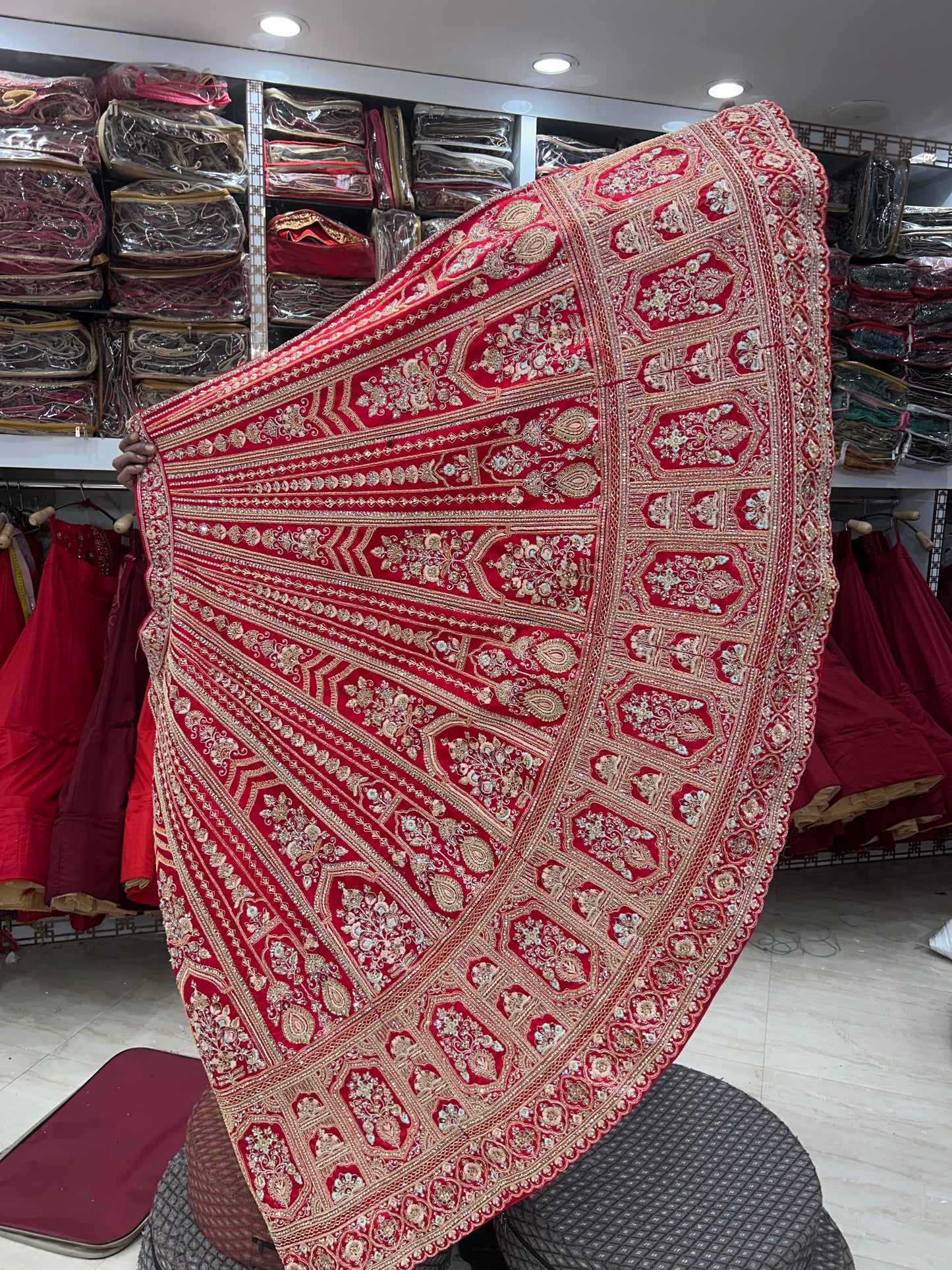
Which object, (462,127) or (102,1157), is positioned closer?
(102,1157)

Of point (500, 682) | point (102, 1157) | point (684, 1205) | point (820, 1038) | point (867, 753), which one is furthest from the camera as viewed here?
point (867, 753)

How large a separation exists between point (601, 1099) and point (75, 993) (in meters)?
1.90

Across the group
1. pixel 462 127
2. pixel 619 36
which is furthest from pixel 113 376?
pixel 619 36

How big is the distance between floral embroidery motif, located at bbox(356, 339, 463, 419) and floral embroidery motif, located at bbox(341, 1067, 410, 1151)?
818 millimetres

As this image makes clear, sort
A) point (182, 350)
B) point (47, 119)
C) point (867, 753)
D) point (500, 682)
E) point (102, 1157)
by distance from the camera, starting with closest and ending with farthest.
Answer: point (500, 682) → point (102, 1157) → point (47, 119) → point (182, 350) → point (867, 753)

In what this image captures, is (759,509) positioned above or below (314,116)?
below

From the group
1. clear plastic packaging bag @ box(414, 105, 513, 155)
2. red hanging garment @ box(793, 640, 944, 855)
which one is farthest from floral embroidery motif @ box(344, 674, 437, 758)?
clear plastic packaging bag @ box(414, 105, 513, 155)

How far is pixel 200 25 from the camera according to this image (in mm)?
2262

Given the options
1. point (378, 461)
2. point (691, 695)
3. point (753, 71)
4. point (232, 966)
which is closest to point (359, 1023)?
point (232, 966)

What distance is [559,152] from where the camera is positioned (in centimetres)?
265

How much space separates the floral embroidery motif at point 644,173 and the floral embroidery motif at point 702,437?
10.4 inches

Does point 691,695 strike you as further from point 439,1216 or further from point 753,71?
point 753,71

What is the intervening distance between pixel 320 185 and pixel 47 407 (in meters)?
0.88

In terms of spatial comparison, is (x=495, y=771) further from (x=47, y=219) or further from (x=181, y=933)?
(x=47, y=219)
